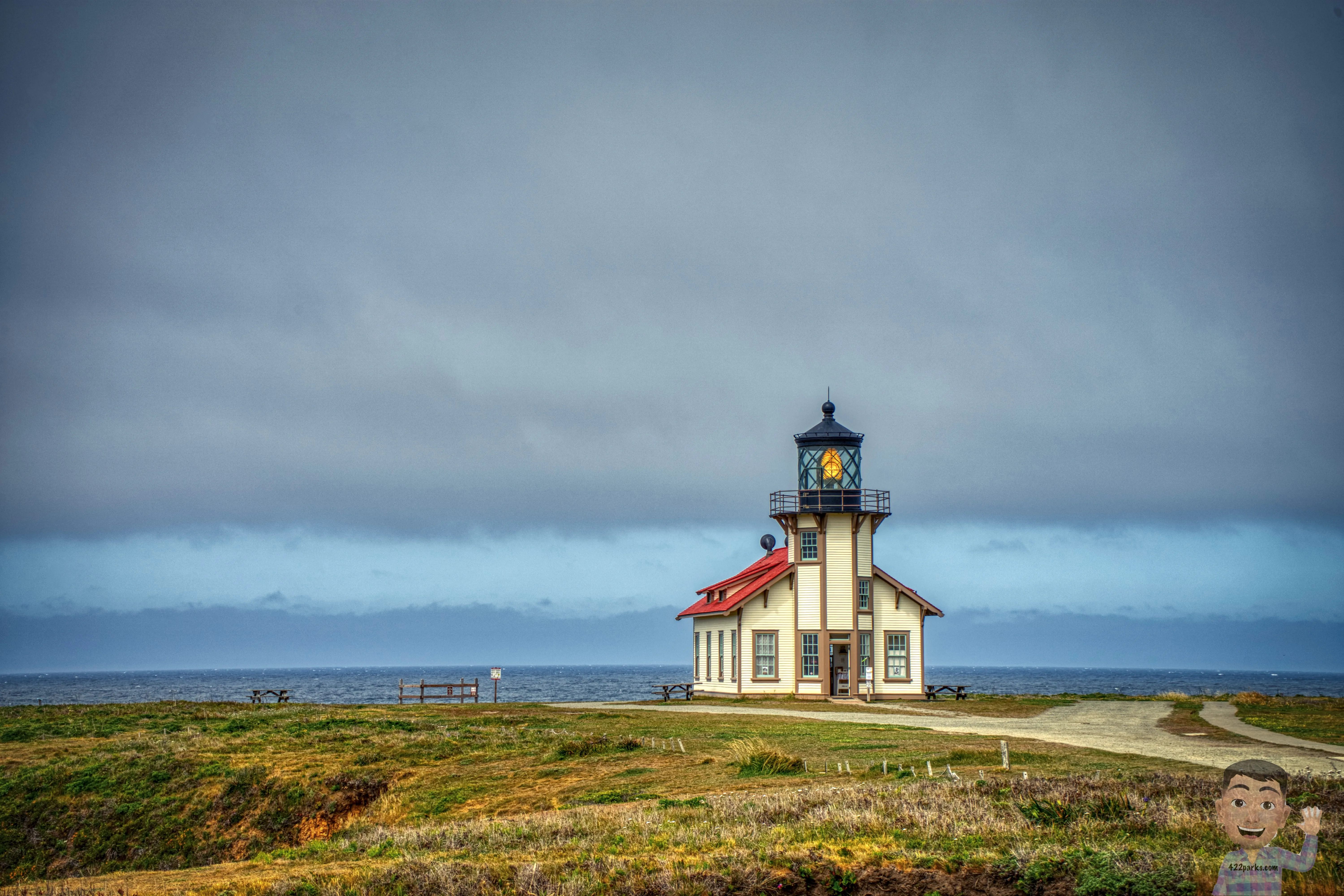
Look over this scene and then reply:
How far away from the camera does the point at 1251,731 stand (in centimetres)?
2739

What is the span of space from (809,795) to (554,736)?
530 inches

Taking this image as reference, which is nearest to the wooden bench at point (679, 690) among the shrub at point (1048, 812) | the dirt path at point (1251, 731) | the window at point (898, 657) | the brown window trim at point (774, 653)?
the brown window trim at point (774, 653)

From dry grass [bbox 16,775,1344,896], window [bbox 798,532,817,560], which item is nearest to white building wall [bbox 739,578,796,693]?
window [bbox 798,532,817,560]

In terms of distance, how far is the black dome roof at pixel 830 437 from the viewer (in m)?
45.3

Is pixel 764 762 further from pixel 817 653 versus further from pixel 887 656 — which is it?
pixel 887 656

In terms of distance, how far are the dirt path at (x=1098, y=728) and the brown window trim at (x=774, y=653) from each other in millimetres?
4132

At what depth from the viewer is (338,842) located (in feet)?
51.7

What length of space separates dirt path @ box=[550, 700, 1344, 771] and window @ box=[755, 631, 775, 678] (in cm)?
439

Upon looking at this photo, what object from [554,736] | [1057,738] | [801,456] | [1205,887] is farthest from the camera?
[801,456]

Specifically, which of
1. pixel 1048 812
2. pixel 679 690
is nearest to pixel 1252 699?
pixel 679 690

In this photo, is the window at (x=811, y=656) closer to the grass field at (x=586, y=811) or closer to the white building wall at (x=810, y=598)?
the white building wall at (x=810, y=598)

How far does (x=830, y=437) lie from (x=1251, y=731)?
21359 mm

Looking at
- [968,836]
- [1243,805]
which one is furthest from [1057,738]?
[1243,805]

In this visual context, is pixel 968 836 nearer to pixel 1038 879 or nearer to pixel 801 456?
pixel 1038 879
